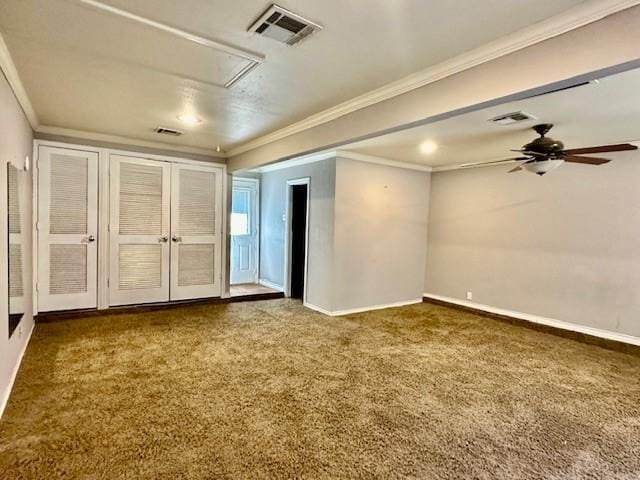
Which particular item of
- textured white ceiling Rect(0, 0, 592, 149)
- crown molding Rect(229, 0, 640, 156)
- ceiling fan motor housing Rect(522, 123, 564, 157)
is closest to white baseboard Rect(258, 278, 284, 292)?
textured white ceiling Rect(0, 0, 592, 149)

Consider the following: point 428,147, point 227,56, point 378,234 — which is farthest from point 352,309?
point 227,56

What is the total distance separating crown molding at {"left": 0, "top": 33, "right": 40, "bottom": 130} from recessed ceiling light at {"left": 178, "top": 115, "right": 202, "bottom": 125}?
4.38ft

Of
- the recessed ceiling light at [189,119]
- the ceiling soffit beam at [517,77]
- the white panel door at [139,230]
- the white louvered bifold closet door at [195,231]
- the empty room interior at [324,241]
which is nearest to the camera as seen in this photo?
the ceiling soffit beam at [517,77]

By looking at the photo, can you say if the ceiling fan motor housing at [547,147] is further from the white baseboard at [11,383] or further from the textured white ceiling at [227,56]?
the white baseboard at [11,383]

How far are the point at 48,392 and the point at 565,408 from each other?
3.98 m

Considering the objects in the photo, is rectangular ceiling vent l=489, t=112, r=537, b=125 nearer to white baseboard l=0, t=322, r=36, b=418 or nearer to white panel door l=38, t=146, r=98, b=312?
white baseboard l=0, t=322, r=36, b=418

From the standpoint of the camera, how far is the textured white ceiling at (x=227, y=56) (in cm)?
186

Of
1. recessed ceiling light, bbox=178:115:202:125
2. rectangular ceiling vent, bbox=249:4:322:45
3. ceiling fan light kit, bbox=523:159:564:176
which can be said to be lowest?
ceiling fan light kit, bbox=523:159:564:176

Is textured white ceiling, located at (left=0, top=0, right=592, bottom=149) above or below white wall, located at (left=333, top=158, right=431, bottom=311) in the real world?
above

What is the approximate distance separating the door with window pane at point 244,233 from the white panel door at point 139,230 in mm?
1953

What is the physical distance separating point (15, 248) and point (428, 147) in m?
4.53

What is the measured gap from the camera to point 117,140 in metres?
4.99

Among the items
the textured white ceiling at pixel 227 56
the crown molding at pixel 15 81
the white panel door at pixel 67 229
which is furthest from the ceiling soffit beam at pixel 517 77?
the white panel door at pixel 67 229

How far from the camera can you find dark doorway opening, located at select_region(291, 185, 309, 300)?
639 centimetres
